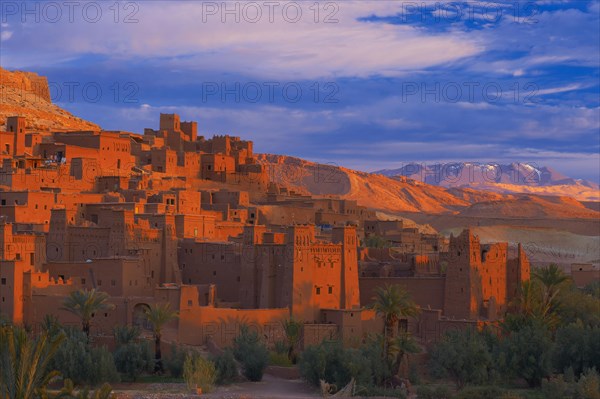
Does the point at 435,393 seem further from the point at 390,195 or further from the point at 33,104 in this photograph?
the point at 390,195

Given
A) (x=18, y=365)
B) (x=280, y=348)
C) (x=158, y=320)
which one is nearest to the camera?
(x=18, y=365)

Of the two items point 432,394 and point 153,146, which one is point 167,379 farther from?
point 153,146

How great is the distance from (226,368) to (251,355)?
2.84ft

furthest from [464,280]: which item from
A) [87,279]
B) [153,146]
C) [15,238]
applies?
[153,146]

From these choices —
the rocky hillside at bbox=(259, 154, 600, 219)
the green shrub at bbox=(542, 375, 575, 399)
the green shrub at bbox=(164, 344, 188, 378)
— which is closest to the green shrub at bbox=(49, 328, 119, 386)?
the green shrub at bbox=(164, 344, 188, 378)

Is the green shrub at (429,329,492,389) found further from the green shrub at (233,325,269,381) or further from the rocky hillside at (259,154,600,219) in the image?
the rocky hillside at (259,154,600,219)

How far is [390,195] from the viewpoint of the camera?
5010 inches

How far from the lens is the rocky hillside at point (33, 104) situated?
6812 centimetres

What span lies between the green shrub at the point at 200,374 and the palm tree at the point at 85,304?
3981 mm

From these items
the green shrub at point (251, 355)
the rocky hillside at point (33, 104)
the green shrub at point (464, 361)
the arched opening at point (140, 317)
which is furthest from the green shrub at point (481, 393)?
the rocky hillside at point (33, 104)

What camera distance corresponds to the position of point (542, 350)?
33.5 m

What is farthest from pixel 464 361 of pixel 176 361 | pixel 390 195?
pixel 390 195

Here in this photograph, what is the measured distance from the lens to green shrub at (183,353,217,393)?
30.5 meters

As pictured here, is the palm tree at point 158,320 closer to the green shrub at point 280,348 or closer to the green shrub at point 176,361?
the green shrub at point 176,361
